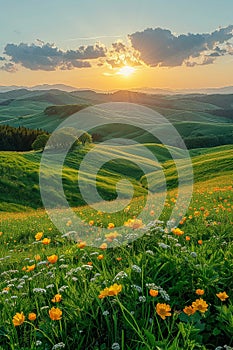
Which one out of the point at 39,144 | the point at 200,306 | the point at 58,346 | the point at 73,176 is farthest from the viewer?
the point at 39,144

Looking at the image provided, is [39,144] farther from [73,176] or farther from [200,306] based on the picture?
[200,306]

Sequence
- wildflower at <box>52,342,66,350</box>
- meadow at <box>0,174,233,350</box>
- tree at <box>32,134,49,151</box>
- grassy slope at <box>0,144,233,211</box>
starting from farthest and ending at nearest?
1. tree at <box>32,134,49,151</box>
2. grassy slope at <box>0,144,233,211</box>
3. meadow at <box>0,174,233,350</box>
4. wildflower at <box>52,342,66,350</box>

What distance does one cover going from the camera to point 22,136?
104062mm

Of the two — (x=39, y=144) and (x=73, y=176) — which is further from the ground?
(x=39, y=144)

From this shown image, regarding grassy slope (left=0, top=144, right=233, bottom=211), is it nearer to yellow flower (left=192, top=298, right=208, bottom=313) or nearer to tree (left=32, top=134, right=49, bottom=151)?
tree (left=32, top=134, right=49, bottom=151)

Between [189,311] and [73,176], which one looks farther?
[73,176]

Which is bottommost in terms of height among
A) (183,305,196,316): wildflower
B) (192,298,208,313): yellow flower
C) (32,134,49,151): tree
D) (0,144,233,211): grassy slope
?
(0,144,233,211): grassy slope

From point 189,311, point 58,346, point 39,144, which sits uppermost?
point 39,144

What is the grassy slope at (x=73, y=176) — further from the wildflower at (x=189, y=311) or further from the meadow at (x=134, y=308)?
the wildflower at (x=189, y=311)

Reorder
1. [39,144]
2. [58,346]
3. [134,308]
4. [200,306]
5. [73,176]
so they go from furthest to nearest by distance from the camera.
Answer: [39,144] < [73,176] < [134,308] < [200,306] < [58,346]

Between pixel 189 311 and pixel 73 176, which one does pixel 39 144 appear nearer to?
pixel 73 176

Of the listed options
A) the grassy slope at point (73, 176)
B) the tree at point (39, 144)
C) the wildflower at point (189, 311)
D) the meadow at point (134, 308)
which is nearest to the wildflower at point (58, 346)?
the meadow at point (134, 308)

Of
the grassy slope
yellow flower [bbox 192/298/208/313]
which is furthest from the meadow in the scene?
the grassy slope

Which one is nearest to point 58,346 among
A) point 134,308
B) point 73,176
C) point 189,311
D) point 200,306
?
point 134,308
